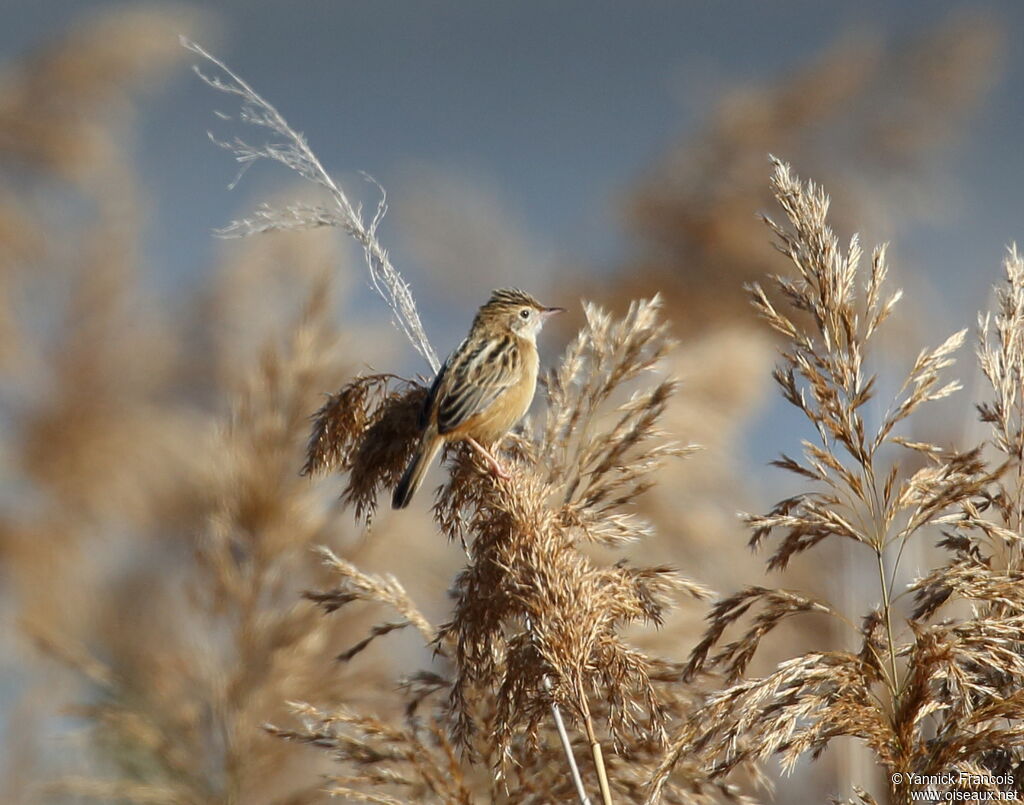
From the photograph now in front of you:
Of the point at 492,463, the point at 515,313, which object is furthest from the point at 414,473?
the point at 515,313

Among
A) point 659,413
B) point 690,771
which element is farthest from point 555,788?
point 659,413

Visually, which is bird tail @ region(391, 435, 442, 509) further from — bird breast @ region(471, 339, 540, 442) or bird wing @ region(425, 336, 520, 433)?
bird breast @ region(471, 339, 540, 442)

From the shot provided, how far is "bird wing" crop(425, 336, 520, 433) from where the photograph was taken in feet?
8.61

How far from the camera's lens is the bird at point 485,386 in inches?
102

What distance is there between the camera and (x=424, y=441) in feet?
8.34

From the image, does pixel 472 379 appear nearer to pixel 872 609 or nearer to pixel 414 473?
pixel 414 473

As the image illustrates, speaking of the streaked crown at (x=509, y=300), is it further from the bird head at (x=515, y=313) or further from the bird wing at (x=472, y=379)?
the bird wing at (x=472, y=379)

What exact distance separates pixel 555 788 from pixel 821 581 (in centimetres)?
159

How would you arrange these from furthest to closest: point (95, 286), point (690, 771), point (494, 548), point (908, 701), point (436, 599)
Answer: point (95, 286)
point (436, 599)
point (690, 771)
point (494, 548)
point (908, 701)

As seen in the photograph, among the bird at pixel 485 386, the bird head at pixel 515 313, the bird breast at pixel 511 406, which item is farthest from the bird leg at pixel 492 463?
the bird head at pixel 515 313

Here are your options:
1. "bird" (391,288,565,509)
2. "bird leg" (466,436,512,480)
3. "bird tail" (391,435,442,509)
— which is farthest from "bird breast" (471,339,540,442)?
"bird leg" (466,436,512,480)

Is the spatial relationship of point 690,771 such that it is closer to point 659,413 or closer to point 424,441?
point 659,413

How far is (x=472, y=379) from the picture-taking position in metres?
2.91

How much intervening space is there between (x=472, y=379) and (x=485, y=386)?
4 cm
